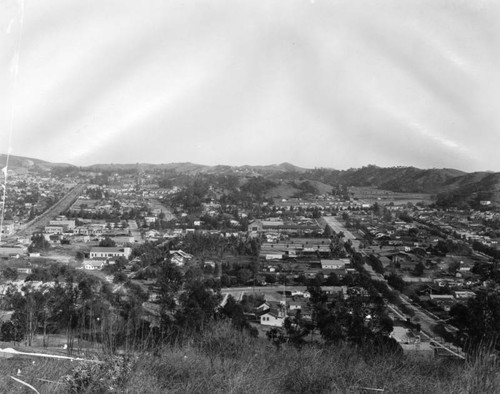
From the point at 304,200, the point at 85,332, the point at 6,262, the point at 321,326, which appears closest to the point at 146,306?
the point at 85,332

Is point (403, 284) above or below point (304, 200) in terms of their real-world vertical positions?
below

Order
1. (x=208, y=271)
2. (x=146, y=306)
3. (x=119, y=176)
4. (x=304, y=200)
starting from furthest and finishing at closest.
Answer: (x=119, y=176) < (x=304, y=200) < (x=208, y=271) < (x=146, y=306)

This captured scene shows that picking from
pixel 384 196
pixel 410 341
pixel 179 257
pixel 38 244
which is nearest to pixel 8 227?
pixel 38 244

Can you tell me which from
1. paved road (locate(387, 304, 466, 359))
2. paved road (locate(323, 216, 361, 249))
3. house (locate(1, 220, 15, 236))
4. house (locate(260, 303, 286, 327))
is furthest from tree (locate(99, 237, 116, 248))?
paved road (locate(387, 304, 466, 359))

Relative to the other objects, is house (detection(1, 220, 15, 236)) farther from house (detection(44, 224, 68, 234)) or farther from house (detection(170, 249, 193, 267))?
house (detection(170, 249, 193, 267))

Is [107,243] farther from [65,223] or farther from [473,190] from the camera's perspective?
[473,190]

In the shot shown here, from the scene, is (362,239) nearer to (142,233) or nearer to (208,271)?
(208,271)

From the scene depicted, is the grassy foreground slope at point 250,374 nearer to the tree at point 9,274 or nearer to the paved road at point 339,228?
the tree at point 9,274
